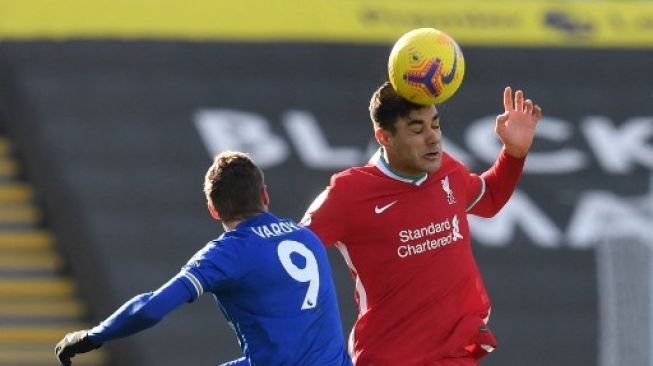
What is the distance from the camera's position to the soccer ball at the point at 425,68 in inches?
272

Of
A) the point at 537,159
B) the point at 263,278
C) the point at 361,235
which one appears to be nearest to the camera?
the point at 263,278

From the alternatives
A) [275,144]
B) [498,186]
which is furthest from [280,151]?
[498,186]


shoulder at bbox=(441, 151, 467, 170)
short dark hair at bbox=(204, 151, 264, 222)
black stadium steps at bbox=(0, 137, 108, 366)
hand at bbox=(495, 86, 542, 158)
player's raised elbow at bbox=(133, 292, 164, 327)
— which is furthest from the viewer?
black stadium steps at bbox=(0, 137, 108, 366)

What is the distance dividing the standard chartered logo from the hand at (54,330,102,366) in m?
1.51

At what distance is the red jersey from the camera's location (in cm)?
699

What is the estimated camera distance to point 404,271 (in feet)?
23.0

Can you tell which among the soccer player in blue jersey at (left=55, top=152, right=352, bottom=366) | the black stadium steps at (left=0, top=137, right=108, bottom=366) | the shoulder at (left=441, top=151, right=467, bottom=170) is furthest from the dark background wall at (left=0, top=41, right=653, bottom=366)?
the soccer player in blue jersey at (left=55, top=152, right=352, bottom=366)

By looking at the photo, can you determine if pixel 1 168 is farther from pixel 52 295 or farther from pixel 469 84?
pixel 469 84

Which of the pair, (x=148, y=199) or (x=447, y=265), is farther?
(x=148, y=199)

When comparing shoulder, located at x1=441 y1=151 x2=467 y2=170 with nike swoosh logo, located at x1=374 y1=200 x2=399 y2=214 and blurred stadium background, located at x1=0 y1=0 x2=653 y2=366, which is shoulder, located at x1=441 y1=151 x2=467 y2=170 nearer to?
nike swoosh logo, located at x1=374 y1=200 x2=399 y2=214

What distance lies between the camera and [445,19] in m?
11.0

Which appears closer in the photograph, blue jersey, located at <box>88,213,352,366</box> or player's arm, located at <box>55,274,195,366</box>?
player's arm, located at <box>55,274,195,366</box>

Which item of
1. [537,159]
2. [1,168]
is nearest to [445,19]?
[537,159]

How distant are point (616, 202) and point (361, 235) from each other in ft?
14.3
